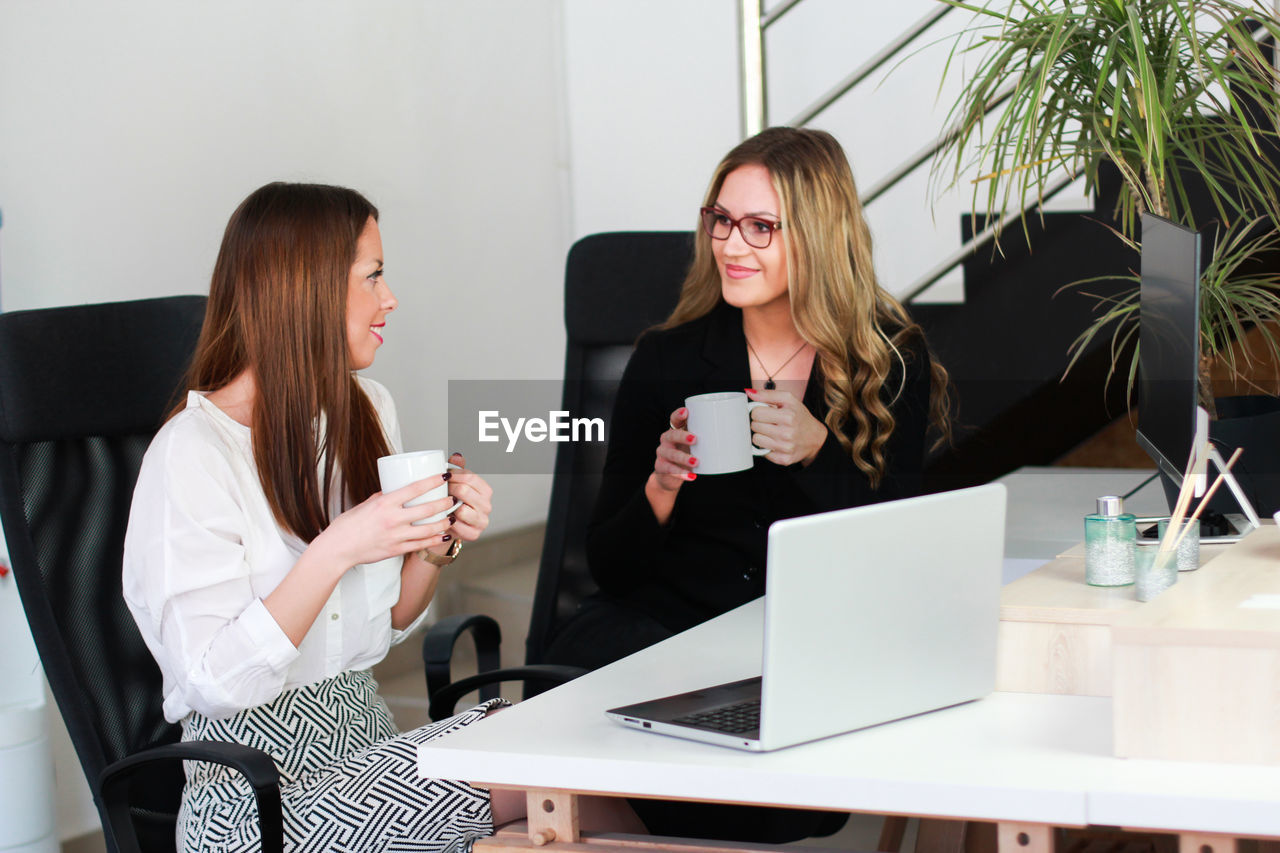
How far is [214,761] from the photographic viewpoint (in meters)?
1.36

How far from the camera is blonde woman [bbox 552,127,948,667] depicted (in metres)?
1.95

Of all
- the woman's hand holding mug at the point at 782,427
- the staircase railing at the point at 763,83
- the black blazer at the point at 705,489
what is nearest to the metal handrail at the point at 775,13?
the staircase railing at the point at 763,83

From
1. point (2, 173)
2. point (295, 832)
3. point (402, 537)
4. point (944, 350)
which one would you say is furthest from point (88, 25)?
point (944, 350)

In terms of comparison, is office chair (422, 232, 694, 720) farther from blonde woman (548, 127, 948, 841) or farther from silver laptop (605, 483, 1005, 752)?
silver laptop (605, 483, 1005, 752)

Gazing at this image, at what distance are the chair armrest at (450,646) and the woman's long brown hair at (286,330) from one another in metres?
0.29

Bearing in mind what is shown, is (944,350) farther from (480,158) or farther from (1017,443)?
(480,158)

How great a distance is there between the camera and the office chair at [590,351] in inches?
87.2

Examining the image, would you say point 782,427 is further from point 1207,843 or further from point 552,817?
point 1207,843

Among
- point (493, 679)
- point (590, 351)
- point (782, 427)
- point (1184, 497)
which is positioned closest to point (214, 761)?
point (493, 679)

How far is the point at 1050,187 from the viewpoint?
9.69 feet

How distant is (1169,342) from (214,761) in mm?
1216

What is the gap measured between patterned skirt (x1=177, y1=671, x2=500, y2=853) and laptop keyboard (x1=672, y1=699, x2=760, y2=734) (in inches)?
15.3

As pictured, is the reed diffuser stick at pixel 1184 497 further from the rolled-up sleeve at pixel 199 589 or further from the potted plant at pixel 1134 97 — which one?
the rolled-up sleeve at pixel 199 589

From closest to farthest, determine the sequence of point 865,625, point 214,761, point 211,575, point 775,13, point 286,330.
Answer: point 865,625, point 214,761, point 211,575, point 286,330, point 775,13
